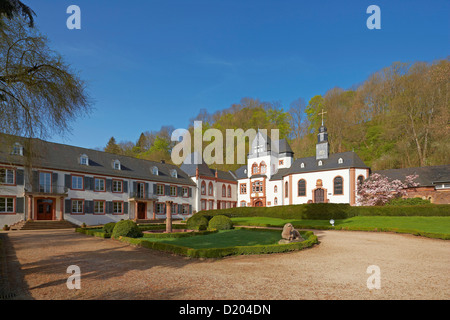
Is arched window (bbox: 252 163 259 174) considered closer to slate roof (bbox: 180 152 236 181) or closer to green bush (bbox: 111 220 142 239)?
slate roof (bbox: 180 152 236 181)

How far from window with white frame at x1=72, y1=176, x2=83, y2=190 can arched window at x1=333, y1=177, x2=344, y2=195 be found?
3165 centimetres

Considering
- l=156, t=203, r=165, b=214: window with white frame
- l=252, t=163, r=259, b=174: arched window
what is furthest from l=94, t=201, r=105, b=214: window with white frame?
l=252, t=163, r=259, b=174: arched window

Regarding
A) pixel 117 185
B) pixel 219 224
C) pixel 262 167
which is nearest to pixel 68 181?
pixel 117 185

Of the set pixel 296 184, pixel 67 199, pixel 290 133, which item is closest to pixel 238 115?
pixel 290 133

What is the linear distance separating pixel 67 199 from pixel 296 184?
1189 inches

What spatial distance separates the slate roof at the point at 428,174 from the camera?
3185 centimetres

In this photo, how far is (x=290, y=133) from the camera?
2375 inches

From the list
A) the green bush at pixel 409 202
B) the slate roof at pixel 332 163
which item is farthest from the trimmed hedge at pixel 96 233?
the slate roof at pixel 332 163

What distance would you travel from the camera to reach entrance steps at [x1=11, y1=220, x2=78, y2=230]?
80.5 ft

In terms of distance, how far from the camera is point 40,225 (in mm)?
25500

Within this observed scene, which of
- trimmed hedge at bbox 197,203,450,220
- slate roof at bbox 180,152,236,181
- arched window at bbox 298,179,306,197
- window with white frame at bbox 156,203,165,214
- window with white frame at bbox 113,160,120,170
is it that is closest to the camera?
trimmed hedge at bbox 197,203,450,220

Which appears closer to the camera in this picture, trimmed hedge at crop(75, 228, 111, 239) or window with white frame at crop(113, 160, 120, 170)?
trimmed hedge at crop(75, 228, 111, 239)

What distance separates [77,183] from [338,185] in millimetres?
32229

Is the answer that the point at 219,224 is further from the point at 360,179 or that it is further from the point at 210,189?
the point at 210,189
